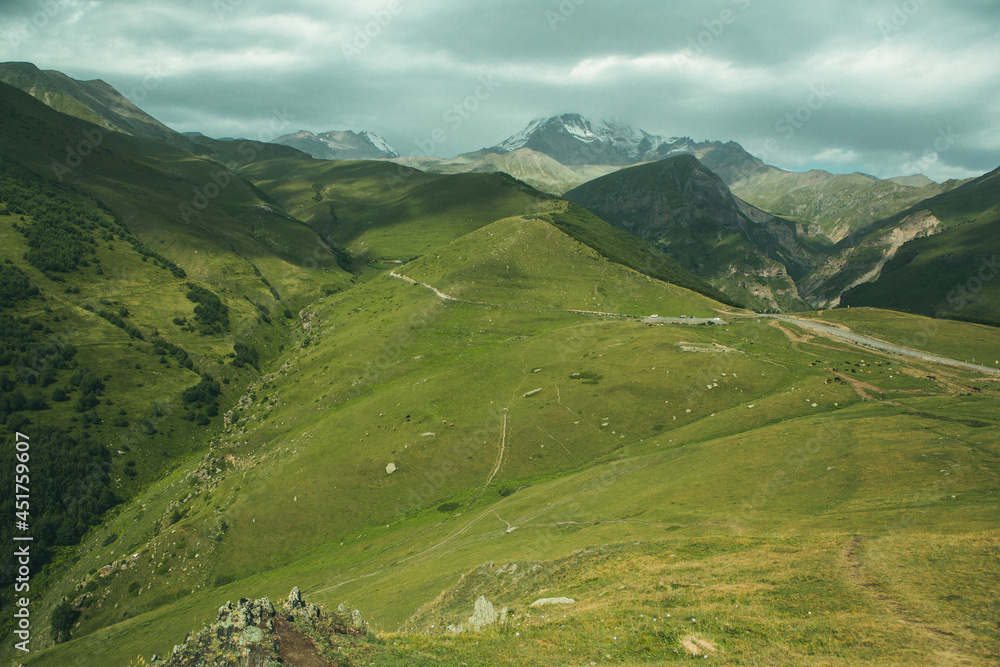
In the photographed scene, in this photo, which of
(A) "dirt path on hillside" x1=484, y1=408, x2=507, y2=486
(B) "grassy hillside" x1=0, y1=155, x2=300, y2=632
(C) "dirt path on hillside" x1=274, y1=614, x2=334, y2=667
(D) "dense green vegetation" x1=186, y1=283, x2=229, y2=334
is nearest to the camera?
(C) "dirt path on hillside" x1=274, y1=614, x2=334, y2=667

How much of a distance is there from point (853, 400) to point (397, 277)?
131 metres

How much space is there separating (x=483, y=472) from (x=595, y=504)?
19128mm

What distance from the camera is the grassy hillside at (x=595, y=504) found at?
2058 cm

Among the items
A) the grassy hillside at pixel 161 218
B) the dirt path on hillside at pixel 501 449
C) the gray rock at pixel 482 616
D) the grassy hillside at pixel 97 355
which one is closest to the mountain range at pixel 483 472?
the gray rock at pixel 482 616

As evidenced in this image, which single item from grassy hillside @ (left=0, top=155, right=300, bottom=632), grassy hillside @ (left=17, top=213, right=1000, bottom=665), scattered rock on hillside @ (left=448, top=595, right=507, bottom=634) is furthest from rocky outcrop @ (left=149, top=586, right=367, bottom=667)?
grassy hillside @ (left=0, top=155, right=300, bottom=632)

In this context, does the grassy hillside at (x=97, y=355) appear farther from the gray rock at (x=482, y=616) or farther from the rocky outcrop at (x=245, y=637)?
the gray rock at (x=482, y=616)

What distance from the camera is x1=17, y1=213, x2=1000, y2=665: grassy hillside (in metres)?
20.6

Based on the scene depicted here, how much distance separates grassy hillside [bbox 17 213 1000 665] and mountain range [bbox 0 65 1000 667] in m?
0.27

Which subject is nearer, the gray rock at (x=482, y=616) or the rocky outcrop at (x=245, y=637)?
the rocky outcrop at (x=245, y=637)

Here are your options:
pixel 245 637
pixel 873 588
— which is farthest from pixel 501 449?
pixel 245 637

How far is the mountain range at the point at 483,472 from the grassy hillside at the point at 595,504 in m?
0.27

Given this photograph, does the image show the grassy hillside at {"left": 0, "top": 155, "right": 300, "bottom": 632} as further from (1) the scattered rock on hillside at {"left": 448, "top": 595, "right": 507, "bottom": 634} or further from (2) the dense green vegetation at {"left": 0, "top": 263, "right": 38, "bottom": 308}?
(1) the scattered rock on hillside at {"left": 448, "top": 595, "right": 507, "bottom": 634}

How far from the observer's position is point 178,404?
304 feet

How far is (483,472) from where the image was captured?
195ft
